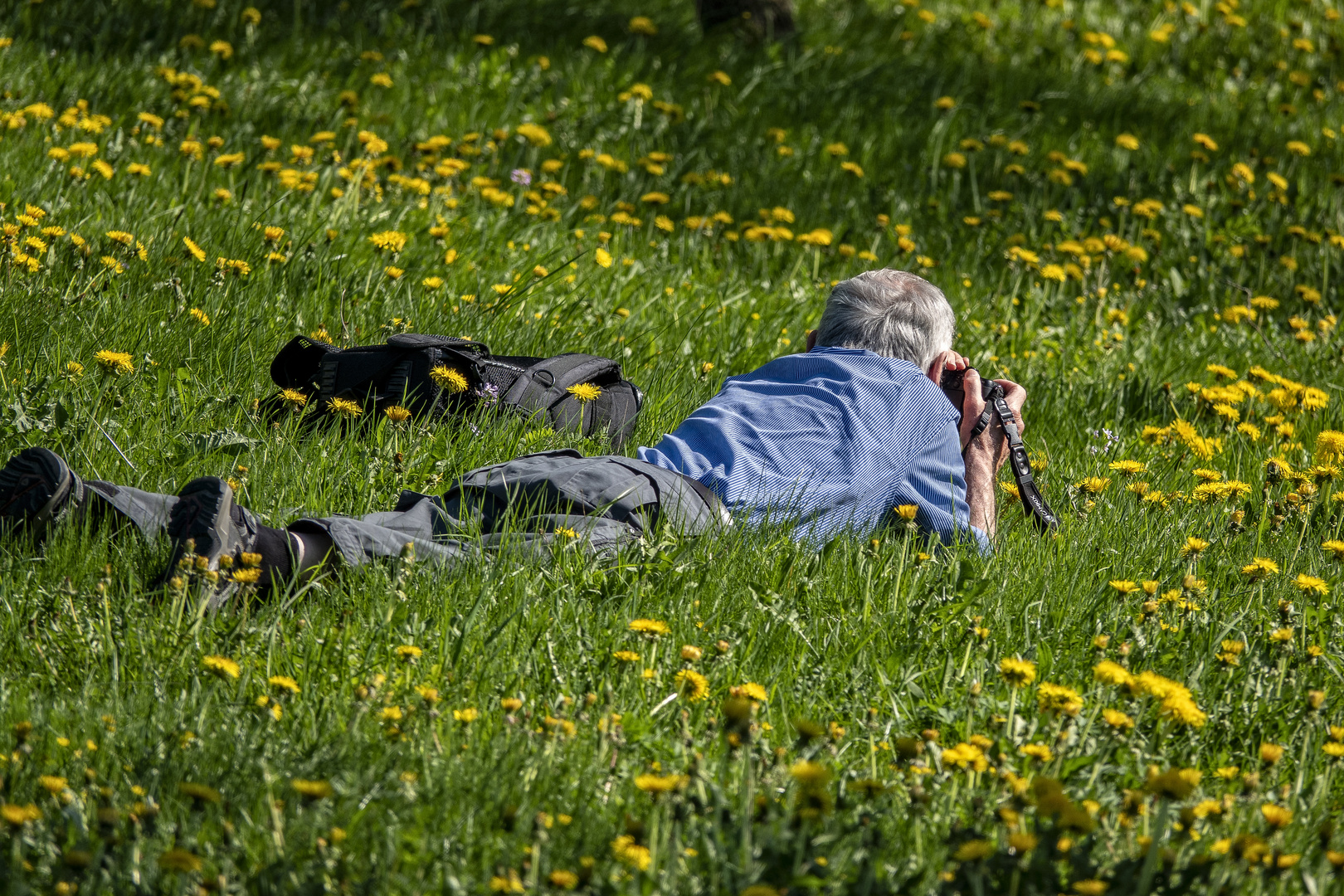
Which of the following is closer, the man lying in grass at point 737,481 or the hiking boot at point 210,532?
the hiking boot at point 210,532

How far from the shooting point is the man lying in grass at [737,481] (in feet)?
8.47

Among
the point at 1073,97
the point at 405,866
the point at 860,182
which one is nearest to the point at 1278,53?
the point at 1073,97

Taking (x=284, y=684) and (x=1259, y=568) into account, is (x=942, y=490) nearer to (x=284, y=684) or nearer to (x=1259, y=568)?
(x=1259, y=568)

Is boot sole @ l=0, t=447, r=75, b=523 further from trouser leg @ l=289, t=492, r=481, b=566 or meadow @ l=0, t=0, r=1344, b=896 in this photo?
trouser leg @ l=289, t=492, r=481, b=566

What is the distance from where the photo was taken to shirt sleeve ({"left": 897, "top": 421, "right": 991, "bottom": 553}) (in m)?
3.19

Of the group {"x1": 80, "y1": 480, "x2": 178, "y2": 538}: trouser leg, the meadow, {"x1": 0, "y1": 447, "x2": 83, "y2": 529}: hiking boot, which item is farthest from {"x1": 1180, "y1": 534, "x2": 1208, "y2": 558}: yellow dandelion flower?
{"x1": 0, "y1": 447, "x2": 83, "y2": 529}: hiking boot

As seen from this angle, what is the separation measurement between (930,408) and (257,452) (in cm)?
164

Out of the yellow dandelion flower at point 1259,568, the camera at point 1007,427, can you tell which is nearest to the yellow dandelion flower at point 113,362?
the camera at point 1007,427

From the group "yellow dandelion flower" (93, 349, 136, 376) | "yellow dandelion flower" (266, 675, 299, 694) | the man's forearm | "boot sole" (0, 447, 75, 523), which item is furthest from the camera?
the man's forearm

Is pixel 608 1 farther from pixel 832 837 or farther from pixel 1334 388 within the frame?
pixel 832 837

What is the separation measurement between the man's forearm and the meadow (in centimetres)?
10

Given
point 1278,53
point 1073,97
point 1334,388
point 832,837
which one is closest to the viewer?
point 832,837

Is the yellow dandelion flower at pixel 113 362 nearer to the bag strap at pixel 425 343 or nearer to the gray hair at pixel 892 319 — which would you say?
the bag strap at pixel 425 343

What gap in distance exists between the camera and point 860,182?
6.49 metres
